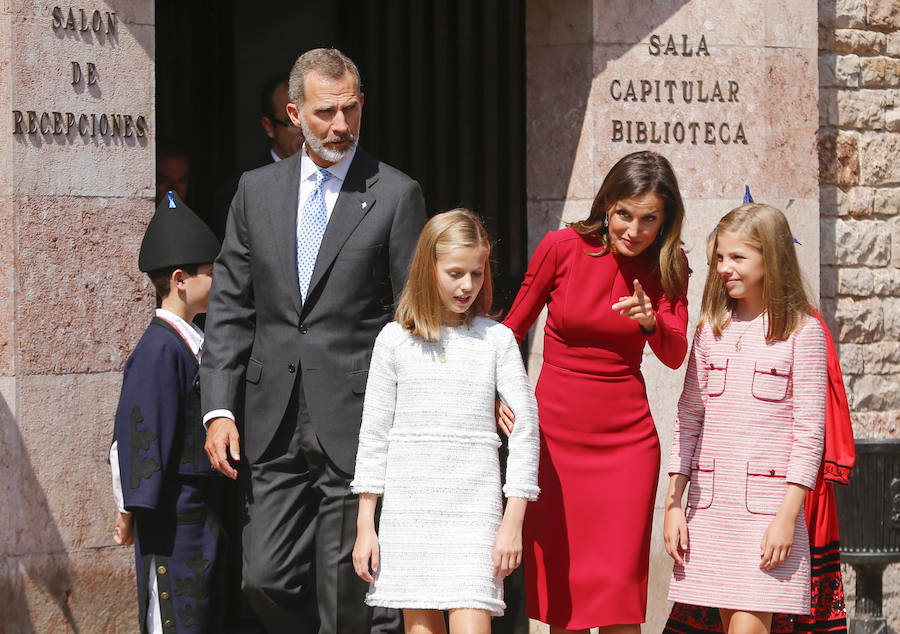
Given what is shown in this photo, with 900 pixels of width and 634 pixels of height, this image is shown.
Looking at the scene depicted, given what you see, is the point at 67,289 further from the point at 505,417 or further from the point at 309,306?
the point at 505,417

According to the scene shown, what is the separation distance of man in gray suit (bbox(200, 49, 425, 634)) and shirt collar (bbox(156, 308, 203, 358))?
0.19m

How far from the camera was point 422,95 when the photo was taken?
750 cm

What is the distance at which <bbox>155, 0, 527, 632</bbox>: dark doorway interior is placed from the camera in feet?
24.4

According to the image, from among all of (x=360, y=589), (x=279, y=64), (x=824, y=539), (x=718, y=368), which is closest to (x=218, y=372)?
(x=360, y=589)

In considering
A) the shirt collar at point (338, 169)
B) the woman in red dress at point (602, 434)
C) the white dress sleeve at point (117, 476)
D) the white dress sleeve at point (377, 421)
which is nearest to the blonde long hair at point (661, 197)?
the woman in red dress at point (602, 434)

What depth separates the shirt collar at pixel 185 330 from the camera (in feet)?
16.2

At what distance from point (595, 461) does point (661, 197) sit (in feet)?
2.97

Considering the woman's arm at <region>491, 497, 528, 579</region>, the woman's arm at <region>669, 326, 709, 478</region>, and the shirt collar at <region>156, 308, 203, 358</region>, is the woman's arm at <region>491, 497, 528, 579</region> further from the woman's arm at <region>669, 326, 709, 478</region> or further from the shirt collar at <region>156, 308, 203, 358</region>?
the shirt collar at <region>156, 308, 203, 358</region>

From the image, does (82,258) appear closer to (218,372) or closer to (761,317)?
(218,372)

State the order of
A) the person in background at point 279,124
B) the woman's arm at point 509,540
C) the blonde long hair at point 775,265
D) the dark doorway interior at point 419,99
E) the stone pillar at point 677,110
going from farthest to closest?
the dark doorway interior at point 419,99
the stone pillar at point 677,110
the person in background at point 279,124
the blonde long hair at point 775,265
the woman's arm at point 509,540

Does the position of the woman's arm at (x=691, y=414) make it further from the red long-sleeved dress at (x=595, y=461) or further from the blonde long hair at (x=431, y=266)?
the blonde long hair at (x=431, y=266)

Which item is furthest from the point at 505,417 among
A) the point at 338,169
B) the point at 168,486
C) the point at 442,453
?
the point at 168,486

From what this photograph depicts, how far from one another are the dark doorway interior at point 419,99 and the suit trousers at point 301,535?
101 inches

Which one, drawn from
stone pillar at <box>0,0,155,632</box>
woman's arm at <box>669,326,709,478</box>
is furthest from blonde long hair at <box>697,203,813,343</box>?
stone pillar at <box>0,0,155,632</box>
